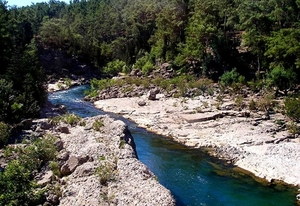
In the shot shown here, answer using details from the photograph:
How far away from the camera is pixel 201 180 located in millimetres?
24891

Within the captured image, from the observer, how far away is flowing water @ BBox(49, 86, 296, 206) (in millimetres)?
22031

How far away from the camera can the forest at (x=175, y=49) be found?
110 ft

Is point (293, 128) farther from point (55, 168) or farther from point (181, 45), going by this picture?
point (181, 45)

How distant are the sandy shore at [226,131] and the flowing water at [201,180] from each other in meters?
1.47

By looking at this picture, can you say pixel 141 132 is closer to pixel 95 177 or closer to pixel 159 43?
pixel 95 177

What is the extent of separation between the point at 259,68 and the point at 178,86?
43.9 ft

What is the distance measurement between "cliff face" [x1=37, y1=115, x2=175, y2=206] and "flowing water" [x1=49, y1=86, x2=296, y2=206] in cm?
354

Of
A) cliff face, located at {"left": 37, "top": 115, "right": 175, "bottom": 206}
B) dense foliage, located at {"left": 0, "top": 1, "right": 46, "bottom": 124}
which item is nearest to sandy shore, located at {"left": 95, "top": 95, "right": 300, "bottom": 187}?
cliff face, located at {"left": 37, "top": 115, "right": 175, "bottom": 206}

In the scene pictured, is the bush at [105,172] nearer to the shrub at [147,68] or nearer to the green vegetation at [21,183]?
the green vegetation at [21,183]

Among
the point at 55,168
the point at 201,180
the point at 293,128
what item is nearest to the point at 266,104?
the point at 293,128

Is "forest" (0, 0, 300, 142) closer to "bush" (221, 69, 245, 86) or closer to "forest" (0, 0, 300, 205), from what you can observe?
"forest" (0, 0, 300, 205)

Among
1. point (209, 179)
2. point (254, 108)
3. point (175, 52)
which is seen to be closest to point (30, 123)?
point (209, 179)

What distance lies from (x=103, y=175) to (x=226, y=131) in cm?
1840

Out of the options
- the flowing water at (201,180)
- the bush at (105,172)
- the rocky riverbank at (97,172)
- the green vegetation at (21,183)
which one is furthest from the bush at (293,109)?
the green vegetation at (21,183)
